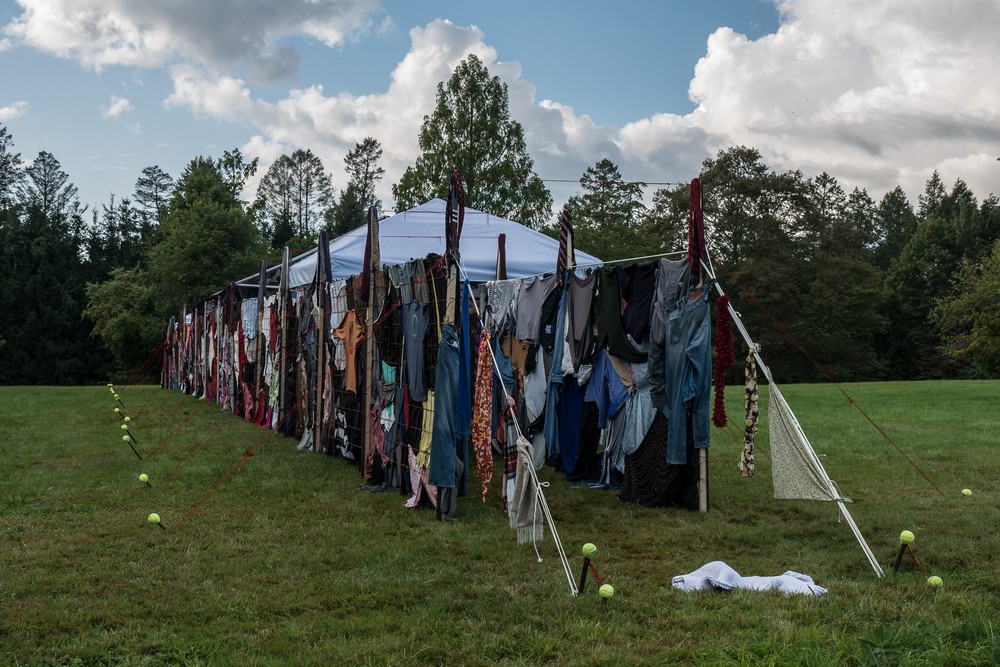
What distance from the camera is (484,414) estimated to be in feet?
20.8

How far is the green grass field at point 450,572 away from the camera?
3.55 m

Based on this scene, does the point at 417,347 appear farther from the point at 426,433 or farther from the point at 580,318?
the point at 580,318

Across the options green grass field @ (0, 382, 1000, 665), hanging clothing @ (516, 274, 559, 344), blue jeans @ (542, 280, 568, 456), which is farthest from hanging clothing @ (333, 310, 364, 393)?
blue jeans @ (542, 280, 568, 456)

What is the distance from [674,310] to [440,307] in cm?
191

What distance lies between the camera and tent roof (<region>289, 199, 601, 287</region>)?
32.5 feet

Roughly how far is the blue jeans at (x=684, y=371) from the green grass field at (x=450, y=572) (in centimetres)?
67

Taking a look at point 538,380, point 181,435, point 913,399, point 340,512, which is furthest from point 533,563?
point 913,399

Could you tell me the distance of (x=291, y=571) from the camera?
15.4 feet

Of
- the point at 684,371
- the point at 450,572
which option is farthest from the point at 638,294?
the point at 450,572

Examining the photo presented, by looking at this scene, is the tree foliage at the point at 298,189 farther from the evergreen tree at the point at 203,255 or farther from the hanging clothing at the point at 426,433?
the hanging clothing at the point at 426,433

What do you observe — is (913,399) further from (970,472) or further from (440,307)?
(440,307)

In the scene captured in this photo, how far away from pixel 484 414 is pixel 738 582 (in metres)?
2.53

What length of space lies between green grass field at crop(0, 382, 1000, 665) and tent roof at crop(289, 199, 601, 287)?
2773mm

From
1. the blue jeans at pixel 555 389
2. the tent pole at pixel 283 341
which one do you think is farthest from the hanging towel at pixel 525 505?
the tent pole at pixel 283 341
